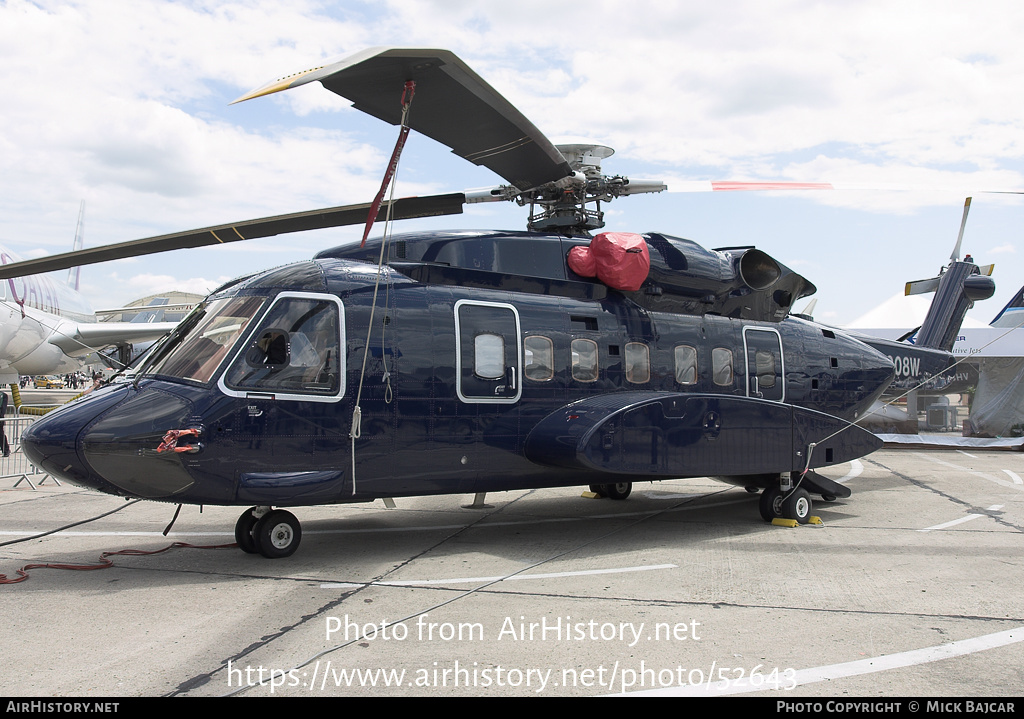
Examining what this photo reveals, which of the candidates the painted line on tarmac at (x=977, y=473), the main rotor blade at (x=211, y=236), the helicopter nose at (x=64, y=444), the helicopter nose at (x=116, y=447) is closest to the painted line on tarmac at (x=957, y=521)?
the painted line on tarmac at (x=977, y=473)

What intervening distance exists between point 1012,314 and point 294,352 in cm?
2329

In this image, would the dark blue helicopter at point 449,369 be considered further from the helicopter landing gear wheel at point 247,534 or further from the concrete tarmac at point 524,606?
the concrete tarmac at point 524,606

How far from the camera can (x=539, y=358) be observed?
319 inches

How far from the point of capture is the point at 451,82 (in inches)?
217

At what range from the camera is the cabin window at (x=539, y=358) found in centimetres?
802

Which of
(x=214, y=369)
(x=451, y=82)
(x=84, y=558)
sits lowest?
(x=84, y=558)

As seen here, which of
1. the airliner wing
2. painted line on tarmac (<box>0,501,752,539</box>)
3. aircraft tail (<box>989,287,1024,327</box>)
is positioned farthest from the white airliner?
aircraft tail (<box>989,287,1024,327</box>)

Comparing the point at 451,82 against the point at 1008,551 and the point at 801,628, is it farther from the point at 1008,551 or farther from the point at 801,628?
the point at 1008,551

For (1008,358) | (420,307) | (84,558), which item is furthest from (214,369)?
(1008,358)

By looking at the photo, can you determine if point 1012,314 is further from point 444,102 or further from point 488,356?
point 444,102

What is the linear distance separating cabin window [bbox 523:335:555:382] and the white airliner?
19180mm

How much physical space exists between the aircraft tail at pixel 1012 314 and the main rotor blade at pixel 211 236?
21.8 meters

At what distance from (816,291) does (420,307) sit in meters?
6.46
